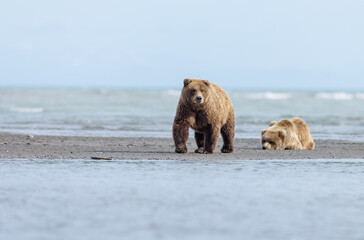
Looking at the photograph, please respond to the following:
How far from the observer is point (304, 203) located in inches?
259

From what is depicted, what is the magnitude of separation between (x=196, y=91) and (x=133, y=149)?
81.2 inches

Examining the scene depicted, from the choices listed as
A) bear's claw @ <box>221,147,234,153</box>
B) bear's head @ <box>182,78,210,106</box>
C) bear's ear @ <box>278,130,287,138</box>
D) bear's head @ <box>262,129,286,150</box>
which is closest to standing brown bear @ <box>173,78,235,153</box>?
bear's head @ <box>182,78,210,106</box>

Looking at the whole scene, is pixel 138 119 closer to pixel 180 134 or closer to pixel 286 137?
pixel 286 137

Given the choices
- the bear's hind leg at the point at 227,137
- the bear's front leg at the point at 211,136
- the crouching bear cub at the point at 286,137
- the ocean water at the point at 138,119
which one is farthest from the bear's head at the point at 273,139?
the ocean water at the point at 138,119

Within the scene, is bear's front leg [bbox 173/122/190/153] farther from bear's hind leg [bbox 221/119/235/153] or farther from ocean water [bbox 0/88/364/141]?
ocean water [bbox 0/88/364/141]

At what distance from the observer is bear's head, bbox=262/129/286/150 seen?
13.1 metres

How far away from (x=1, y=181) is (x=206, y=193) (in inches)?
95.4

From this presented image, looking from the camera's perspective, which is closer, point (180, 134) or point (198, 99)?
point (198, 99)

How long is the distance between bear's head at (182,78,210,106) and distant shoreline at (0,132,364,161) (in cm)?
91

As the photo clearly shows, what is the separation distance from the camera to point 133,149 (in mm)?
12648

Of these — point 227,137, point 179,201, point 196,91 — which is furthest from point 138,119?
point 179,201

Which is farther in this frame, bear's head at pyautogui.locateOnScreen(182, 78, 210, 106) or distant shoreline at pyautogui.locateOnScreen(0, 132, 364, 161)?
bear's head at pyautogui.locateOnScreen(182, 78, 210, 106)

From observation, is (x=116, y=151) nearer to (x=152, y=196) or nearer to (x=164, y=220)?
(x=152, y=196)

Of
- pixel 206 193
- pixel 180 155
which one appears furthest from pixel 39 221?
pixel 180 155
